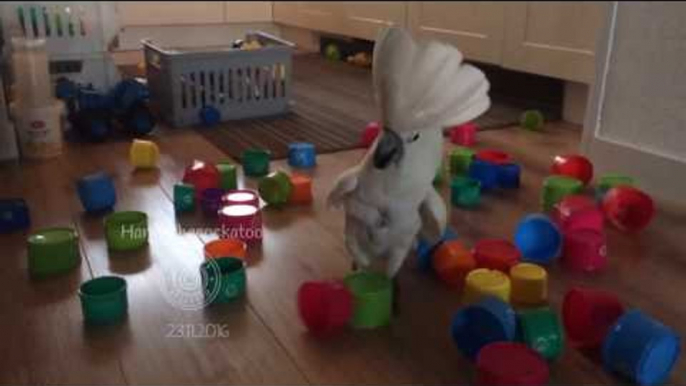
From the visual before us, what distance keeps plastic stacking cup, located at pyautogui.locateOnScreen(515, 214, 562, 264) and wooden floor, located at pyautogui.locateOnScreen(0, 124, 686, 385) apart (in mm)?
24

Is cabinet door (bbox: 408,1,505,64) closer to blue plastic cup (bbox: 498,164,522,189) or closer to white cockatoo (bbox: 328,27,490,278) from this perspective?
blue plastic cup (bbox: 498,164,522,189)

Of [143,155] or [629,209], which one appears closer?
[629,209]

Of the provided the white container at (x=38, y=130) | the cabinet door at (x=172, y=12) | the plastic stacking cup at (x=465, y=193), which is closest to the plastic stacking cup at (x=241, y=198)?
the plastic stacking cup at (x=465, y=193)

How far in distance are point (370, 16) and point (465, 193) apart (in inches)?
62.9

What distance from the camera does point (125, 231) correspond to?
37.9 inches

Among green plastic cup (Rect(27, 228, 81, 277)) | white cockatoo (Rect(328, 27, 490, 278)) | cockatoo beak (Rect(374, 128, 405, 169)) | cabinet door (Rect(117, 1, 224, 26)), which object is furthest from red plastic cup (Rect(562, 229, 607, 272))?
cabinet door (Rect(117, 1, 224, 26))

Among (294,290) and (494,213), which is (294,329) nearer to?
(294,290)

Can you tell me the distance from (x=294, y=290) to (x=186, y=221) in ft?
1.01

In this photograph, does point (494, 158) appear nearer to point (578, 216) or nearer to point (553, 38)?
point (578, 216)

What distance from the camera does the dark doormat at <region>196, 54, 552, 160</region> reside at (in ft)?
5.12

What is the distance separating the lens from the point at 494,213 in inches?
45.2

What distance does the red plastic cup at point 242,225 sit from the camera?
1000 millimetres

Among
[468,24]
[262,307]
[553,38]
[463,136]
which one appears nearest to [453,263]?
[262,307]

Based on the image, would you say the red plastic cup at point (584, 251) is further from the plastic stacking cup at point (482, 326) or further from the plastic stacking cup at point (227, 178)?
the plastic stacking cup at point (227, 178)
